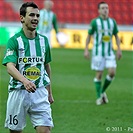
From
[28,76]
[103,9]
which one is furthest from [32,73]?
[103,9]

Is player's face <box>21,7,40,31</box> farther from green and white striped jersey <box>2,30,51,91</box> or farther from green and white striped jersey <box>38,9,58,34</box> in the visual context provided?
green and white striped jersey <box>38,9,58,34</box>

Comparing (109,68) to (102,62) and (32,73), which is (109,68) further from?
(32,73)

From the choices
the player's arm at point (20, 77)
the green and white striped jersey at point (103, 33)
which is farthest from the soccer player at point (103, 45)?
the player's arm at point (20, 77)

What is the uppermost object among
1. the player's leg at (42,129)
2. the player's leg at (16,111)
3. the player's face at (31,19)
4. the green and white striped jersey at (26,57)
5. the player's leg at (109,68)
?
the player's face at (31,19)

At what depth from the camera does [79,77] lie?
574 inches

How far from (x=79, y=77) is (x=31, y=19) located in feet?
30.4

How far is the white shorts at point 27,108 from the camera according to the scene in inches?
211

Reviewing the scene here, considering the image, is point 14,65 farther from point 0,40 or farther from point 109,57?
point 0,40

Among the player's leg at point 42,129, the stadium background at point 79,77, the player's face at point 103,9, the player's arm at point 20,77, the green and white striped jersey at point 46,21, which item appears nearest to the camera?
the player's arm at point 20,77

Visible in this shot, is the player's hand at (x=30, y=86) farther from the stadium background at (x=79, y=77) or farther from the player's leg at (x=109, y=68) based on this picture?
the player's leg at (x=109, y=68)

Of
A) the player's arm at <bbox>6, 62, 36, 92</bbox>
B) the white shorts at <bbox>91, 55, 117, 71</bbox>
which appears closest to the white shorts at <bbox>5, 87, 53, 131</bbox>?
the player's arm at <bbox>6, 62, 36, 92</bbox>

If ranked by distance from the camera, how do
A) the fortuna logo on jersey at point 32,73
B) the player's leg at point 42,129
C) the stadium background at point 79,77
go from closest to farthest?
1. the player's leg at point 42,129
2. the fortuna logo on jersey at point 32,73
3. the stadium background at point 79,77

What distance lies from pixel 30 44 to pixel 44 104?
63 centimetres

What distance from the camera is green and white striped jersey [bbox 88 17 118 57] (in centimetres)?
1058
